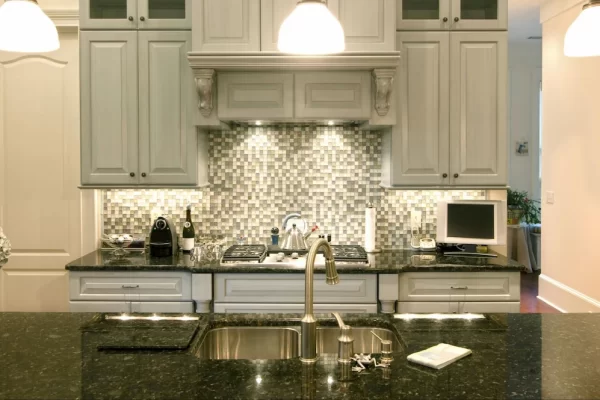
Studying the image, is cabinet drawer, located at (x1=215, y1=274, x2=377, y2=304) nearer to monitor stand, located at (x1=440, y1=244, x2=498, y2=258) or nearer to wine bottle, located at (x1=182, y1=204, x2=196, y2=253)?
wine bottle, located at (x1=182, y1=204, x2=196, y2=253)

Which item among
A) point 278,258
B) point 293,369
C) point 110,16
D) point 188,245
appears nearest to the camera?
point 293,369

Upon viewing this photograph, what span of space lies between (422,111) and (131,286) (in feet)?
6.47

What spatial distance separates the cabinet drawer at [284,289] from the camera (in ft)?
10.5

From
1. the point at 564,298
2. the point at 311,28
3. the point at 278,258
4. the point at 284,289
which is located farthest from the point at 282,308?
the point at 564,298

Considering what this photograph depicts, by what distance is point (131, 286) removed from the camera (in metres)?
3.24

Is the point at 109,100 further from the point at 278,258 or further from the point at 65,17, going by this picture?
the point at 278,258

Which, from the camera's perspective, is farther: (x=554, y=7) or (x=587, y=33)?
(x=554, y=7)

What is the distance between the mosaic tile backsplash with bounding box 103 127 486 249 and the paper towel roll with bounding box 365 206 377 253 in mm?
152

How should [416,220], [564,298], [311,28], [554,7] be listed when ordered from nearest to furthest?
[311,28] < [416,220] < [564,298] < [554,7]

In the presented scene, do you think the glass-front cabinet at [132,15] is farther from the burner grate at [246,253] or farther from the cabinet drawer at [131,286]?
the cabinet drawer at [131,286]

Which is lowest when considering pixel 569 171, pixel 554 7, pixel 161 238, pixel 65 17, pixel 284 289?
pixel 284 289

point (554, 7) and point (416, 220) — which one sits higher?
point (554, 7)

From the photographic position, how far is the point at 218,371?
1563 millimetres

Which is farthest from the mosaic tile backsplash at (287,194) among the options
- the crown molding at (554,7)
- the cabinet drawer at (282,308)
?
the crown molding at (554,7)
